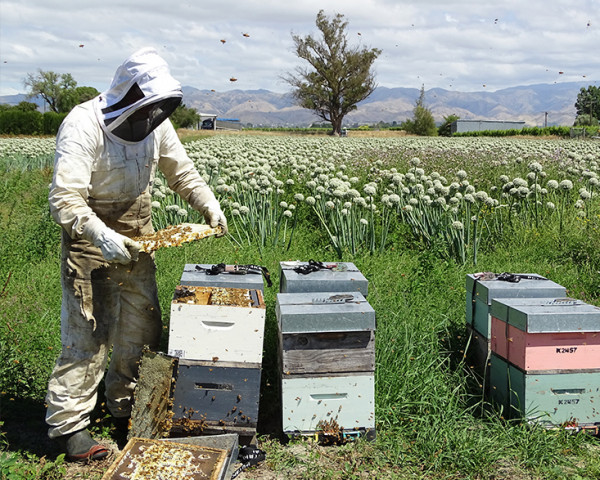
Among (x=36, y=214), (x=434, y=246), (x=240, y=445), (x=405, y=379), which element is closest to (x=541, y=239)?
(x=434, y=246)

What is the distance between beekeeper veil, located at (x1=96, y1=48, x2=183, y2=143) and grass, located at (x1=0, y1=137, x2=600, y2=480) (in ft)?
6.63

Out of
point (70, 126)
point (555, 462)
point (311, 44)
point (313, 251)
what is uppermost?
point (311, 44)

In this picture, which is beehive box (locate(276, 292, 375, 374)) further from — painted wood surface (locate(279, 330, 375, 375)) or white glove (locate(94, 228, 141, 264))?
white glove (locate(94, 228, 141, 264))

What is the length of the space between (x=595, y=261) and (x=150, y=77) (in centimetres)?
639

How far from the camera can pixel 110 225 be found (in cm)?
391

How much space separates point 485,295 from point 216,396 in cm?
223

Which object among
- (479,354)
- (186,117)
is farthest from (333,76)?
(479,354)

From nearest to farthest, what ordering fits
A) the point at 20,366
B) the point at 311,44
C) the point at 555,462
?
the point at 555,462
the point at 20,366
the point at 311,44

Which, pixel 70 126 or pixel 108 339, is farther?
pixel 108 339

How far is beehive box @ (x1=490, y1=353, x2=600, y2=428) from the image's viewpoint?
4.02 m

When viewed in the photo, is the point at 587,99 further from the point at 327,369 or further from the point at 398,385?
the point at 327,369

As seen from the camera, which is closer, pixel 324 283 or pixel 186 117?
pixel 324 283

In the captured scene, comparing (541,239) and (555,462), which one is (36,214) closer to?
(541,239)

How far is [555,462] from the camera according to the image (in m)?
3.87
